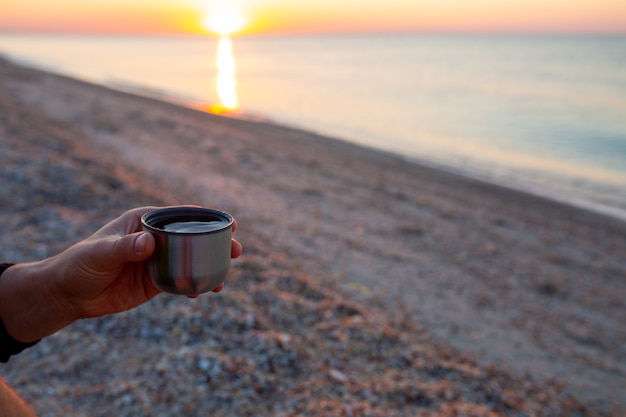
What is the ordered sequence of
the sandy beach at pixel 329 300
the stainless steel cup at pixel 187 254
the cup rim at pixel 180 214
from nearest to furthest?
the stainless steel cup at pixel 187 254 < the cup rim at pixel 180 214 < the sandy beach at pixel 329 300

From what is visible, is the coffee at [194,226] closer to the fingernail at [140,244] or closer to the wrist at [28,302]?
the fingernail at [140,244]

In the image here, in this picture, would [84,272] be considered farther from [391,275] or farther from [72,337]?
[391,275]

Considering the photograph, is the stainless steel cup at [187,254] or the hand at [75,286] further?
the hand at [75,286]

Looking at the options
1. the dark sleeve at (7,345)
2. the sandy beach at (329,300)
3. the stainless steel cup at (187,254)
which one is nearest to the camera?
the stainless steel cup at (187,254)

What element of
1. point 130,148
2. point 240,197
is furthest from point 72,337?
point 130,148

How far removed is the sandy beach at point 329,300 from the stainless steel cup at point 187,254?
83.0 inches

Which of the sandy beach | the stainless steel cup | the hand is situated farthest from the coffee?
the sandy beach

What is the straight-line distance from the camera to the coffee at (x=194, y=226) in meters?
1.81

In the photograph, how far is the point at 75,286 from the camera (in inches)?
83.1

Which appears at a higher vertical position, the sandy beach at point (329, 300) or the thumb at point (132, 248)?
the thumb at point (132, 248)

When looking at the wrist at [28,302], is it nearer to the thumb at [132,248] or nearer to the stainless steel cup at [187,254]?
the thumb at [132,248]

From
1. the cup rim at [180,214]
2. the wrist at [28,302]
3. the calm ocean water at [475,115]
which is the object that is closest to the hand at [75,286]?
the wrist at [28,302]

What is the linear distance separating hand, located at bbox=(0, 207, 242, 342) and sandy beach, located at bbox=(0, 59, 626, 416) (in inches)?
63.7

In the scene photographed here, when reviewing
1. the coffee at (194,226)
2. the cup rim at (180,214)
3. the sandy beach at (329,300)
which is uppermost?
the cup rim at (180,214)
